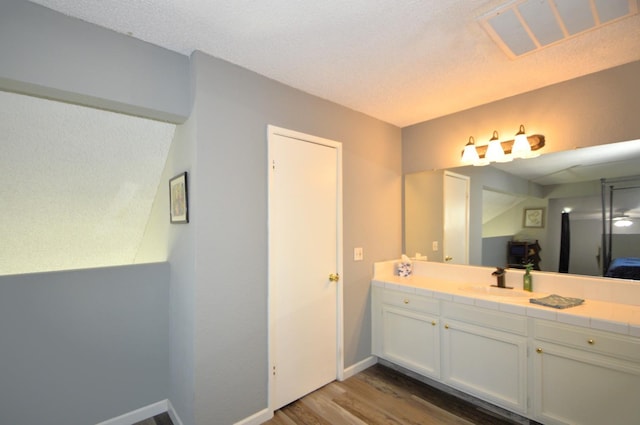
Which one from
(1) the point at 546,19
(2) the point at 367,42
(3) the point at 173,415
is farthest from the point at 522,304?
(3) the point at 173,415

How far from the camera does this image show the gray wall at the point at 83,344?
1771 millimetres

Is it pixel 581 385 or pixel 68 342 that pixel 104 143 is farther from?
pixel 581 385

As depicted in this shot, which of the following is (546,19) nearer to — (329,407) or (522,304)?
(522,304)

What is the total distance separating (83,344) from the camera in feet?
6.45

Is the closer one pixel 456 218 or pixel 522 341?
pixel 522 341

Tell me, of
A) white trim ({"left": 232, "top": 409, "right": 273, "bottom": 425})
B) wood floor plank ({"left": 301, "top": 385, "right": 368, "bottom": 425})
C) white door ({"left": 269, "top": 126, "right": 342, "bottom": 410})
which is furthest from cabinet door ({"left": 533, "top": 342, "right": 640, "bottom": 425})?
white trim ({"left": 232, "top": 409, "right": 273, "bottom": 425})

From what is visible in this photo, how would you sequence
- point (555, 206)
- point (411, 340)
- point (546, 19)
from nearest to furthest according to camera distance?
point (546, 19)
point (555, 206)
point (411, 340)

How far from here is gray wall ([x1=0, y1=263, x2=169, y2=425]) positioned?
1771 millimetres

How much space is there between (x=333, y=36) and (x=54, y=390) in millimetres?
2794

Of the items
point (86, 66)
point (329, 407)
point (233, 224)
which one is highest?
point (86, 66)

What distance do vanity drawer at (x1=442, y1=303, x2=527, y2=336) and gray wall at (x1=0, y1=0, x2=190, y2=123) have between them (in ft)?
8.00

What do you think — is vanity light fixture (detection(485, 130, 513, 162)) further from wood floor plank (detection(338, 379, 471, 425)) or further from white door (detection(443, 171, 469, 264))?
wood floor plank (detection(338, 379, 471, 425))

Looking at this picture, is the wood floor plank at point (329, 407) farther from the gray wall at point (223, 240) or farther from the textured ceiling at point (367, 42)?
the textured ceiling at point (367, 42)

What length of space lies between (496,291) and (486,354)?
0.54 meters
